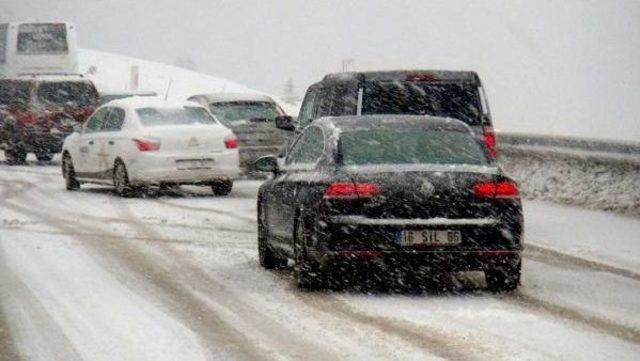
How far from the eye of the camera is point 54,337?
8945 mm

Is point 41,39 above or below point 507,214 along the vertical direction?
below

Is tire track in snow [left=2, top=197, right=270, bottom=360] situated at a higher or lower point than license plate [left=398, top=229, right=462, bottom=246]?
lower

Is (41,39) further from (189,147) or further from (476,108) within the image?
(476,108)

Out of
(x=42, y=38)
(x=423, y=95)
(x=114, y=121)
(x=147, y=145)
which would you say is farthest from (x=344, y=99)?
(x=42, y=38)

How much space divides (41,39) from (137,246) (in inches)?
1200

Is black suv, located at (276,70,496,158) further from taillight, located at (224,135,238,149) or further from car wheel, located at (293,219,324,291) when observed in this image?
taillight, located at (224,135,238,149)

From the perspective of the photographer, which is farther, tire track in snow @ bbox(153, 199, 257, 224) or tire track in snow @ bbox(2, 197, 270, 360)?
tire track in snow @ bbox(153, 199, 257, 224)

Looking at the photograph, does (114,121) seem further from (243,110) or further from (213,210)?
(213,210)

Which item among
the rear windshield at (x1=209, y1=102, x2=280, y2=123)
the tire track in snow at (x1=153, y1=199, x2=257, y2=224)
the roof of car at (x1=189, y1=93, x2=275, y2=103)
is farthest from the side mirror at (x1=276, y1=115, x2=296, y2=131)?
the roof of car at (x1=189, y1=93, x2=275, y2=103)

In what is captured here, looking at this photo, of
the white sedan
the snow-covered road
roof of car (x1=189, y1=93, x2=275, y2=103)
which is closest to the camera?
the snow-covered road

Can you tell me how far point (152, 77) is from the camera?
9206cm

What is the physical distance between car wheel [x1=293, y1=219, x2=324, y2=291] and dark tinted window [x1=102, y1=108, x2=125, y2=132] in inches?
479

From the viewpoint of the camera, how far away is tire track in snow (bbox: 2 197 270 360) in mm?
8594

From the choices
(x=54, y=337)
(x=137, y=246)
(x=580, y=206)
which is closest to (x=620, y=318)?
(x=54, y=337)
